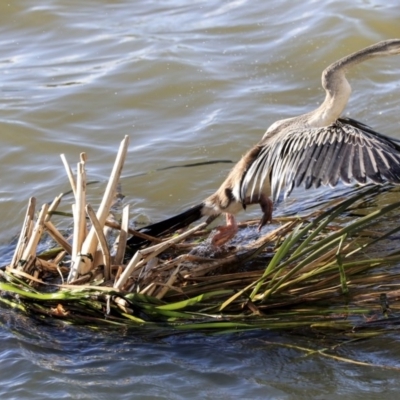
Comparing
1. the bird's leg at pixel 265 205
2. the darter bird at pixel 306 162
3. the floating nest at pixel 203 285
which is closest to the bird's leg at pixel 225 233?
the darter bird at pixel 306 162

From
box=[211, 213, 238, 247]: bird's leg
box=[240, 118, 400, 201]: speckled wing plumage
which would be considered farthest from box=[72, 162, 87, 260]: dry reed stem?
box=[240, 118, 400, 201]: speckled wing plumage

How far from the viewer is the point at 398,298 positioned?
15.1ft

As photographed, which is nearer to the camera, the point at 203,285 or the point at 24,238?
the point at 203,285

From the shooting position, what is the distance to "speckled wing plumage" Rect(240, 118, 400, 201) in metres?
4.71

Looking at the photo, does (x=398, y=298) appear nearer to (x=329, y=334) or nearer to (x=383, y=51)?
(x=329, y=334)

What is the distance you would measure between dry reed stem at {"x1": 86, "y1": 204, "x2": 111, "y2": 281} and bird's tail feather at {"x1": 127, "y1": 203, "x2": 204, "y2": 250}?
61 cm

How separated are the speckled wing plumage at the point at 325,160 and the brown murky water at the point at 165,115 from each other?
871 mm

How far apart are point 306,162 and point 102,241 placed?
3.97 feet

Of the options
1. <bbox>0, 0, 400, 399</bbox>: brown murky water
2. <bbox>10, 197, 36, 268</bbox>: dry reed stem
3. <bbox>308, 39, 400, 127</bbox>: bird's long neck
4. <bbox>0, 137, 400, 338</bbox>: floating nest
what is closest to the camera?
<bbox>0, 0, 400, 399</bbox>: brown murky water

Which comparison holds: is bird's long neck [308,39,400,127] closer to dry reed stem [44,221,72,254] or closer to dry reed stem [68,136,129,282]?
dry reed stem [68,136,129,282]

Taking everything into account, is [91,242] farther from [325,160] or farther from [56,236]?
[325,160]

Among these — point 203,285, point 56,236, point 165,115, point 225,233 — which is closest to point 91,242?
point 56,236

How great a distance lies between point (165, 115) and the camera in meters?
8.54

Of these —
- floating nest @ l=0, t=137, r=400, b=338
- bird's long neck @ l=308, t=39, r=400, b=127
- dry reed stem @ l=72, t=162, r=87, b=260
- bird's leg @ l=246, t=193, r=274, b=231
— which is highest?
bird's long neck @ l=308, t=39, r=400, b=127
